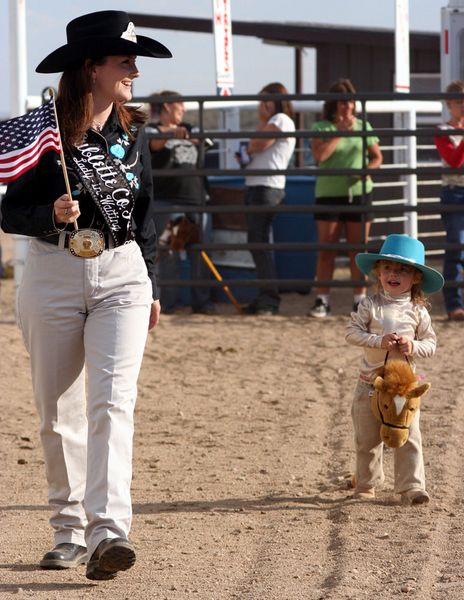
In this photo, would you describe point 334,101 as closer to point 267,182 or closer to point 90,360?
point 267,182

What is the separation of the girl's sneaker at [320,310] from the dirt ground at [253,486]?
0.81m

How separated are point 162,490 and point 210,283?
18.1 ft

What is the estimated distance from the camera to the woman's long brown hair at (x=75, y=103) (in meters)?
4.62

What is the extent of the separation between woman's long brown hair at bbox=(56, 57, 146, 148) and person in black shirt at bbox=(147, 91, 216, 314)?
7.11 m

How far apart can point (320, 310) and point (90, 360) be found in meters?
7.18

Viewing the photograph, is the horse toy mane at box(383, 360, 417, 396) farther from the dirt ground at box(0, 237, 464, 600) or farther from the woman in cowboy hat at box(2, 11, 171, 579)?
the woman in cowboy hat at box(2, 11, 171, 579)

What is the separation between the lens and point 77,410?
485 cm

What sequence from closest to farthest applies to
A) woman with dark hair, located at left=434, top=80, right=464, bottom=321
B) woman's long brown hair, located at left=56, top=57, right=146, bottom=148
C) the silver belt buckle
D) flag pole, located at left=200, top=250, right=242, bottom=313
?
the silver belt buckle < woman's long brown hair, located at left=56, top=57, right=146, bottom=148 < woman with dark hair, located at left=434, top=80, right=464, bottom=321 < flag pole, located at left=200, top=250, right=242, bottom=313

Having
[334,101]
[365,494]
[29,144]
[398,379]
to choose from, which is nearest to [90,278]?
[29,144]

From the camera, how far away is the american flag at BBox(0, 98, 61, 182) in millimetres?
4555

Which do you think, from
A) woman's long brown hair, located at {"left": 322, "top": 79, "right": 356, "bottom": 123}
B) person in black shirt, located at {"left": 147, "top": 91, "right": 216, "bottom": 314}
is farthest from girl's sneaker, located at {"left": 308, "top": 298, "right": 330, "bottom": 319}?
woman's long brown hair, located at {"left": 322, "top": 79, "right": 356, "bottom": 123}

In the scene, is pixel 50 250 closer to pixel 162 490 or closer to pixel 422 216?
pixel 162 490

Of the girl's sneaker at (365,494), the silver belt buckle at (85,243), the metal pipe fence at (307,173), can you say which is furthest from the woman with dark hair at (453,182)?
the silver belt buckle at (85,243)

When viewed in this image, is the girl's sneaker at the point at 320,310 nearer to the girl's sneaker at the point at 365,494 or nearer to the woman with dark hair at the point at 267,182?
the woman with dark hair at the point at 267,182
